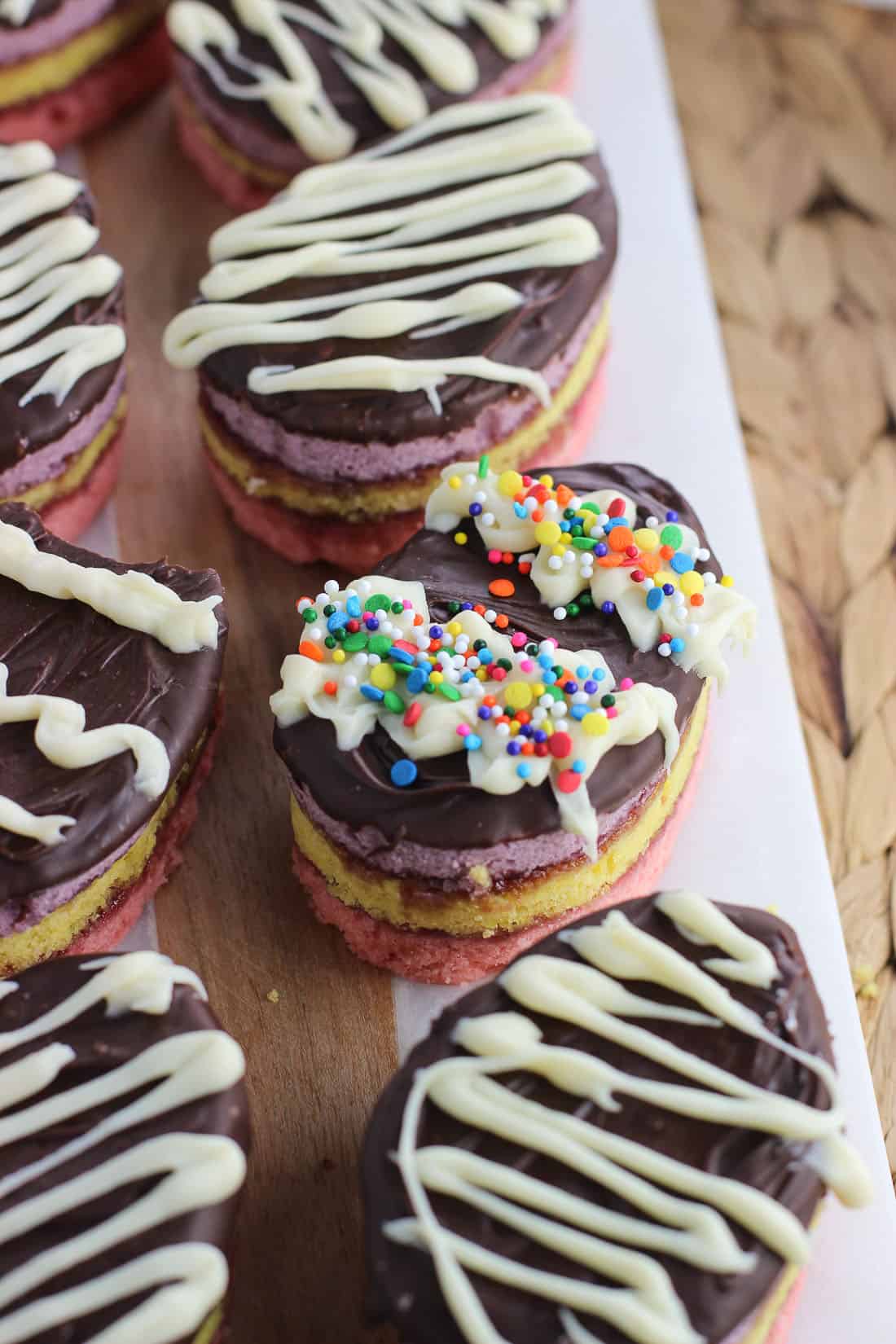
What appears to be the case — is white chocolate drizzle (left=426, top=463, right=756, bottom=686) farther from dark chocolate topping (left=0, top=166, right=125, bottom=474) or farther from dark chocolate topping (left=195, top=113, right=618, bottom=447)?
dark chocolate topping (left=0, top=166, right=125, bottom=474)

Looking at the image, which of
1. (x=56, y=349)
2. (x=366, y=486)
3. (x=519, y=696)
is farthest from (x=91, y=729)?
(x=56, y=349)

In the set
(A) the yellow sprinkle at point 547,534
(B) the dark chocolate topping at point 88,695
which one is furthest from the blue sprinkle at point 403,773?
(A) the yellow sprinkle at point 547,534

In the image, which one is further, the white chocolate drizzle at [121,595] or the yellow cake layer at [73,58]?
the yellow cake layer at [73,58]

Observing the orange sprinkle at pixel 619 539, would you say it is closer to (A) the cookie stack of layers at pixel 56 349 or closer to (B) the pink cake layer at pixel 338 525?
(B) the pink cake layer at pixel 338 525

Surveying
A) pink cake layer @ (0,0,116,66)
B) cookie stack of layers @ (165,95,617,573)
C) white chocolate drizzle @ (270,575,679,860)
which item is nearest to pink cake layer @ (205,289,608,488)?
cookie stack of layers @ (165,95,617,573)

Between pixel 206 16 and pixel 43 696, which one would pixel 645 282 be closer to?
pixel 206 16

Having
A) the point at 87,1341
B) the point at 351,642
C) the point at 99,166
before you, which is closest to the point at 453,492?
the point at 351,642

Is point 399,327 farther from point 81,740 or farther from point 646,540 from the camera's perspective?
point 81,740
